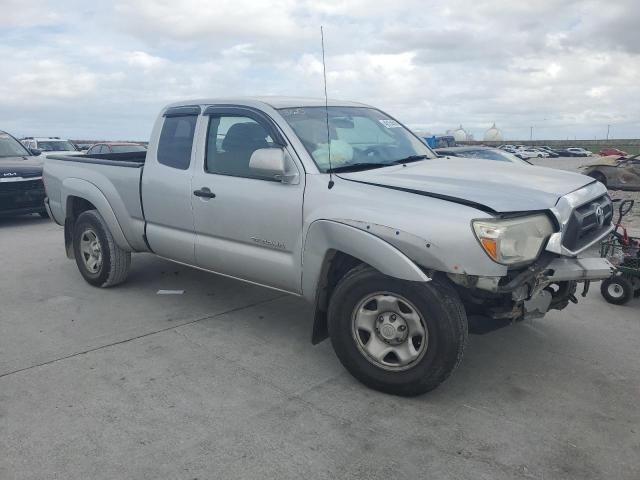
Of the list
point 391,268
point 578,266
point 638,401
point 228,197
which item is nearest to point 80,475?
point 391,268

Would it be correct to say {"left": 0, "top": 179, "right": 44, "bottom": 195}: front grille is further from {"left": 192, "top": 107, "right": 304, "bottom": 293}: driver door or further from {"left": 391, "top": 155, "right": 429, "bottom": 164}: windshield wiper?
{"left": 391, "top": 155, "right": 429, "bottom": 164}: windshield wiper

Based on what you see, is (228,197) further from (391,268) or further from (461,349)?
(461,349)

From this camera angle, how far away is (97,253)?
5.91 meters

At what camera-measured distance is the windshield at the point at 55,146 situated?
18.5m

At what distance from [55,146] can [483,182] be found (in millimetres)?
18328

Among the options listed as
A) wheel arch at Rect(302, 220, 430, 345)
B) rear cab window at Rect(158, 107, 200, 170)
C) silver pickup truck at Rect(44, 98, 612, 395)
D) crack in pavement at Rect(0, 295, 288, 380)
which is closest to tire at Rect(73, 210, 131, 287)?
silver pickup truck at Rect(44, 98, 612, 395)

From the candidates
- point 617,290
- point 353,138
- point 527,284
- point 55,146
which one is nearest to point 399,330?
point 527,284

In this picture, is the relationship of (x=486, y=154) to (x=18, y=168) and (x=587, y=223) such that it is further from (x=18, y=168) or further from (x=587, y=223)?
(x=18, y=168)

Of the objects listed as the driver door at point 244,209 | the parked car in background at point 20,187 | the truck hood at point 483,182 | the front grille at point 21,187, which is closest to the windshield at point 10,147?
the parked car in background at point 20,187

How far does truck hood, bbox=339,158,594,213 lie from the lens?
325 centimetres

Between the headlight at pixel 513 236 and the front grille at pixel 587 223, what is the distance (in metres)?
0.19

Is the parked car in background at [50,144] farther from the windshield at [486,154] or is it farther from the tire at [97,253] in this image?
the tire at [97,253]

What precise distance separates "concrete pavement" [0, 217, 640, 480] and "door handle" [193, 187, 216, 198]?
44.8 inches

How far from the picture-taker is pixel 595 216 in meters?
3.73
